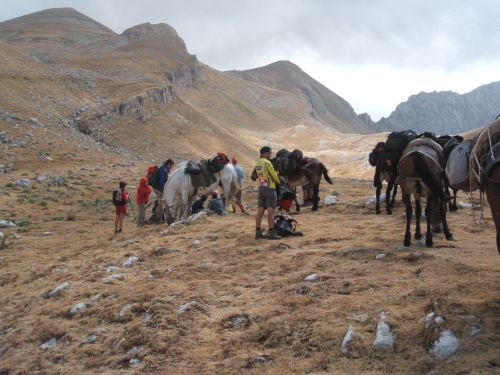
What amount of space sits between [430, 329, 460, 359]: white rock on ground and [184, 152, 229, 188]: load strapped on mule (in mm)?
10544

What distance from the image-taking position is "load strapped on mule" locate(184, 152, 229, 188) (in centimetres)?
1461

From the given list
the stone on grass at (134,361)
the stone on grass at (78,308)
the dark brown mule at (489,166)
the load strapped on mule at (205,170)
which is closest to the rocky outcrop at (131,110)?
the load strapped on mule at (205,170)

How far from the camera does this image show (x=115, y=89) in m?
57.5

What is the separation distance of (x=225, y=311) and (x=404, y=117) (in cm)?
19861

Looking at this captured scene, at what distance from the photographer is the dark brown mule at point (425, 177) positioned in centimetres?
863

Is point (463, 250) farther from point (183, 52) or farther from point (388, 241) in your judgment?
point (183, 52)

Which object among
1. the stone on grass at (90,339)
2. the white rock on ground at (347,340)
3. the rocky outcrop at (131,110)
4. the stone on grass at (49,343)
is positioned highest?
the rocky outcrop at (131,110)

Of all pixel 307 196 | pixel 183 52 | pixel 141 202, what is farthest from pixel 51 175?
pixel 183 52

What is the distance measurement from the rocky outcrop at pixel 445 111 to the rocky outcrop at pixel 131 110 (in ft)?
470

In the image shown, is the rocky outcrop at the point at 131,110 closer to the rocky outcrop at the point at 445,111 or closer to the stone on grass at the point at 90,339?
the stone on grass at the point at 90,339

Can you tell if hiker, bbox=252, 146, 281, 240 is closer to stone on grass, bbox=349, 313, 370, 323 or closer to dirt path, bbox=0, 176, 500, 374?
dirt path, bbox=0, 176, 500, 374

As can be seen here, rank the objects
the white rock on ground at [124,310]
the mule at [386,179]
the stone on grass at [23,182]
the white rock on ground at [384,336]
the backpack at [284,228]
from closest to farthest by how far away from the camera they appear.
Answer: the white rock on ground at [384,336], the white rock on ground at [124,310], the backpack at [284,228], the mule at [386,179], the stone on grass at [23,182]

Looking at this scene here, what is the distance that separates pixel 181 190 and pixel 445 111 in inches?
7750

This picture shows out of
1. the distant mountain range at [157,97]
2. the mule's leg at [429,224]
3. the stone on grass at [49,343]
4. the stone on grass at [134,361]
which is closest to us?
Answer: the stone on grass at [134,361]
